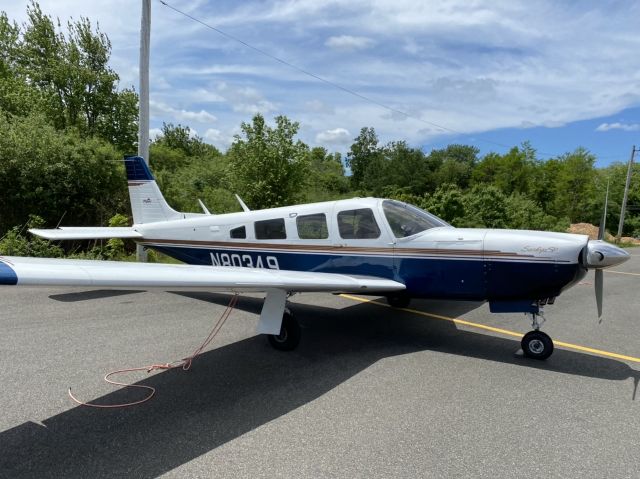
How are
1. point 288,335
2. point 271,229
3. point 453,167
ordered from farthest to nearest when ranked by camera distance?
1. point 453,167
2. point 271,229
3. point 288,335

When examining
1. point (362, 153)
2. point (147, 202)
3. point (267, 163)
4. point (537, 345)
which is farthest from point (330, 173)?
point (537, 345)

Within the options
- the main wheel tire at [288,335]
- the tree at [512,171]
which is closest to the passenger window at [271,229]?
the main wheel tire at [288,335]

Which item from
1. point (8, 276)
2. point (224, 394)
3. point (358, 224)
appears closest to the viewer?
point (8, 276)

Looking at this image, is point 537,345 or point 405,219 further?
point 405,219

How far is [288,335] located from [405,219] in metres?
2.23

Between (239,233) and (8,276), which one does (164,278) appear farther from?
(239,233)

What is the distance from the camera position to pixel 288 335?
16.8 ft

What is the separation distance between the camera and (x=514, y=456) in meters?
2.96

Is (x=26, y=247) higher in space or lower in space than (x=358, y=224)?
lower

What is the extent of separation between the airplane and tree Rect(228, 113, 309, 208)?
1445 centimetres

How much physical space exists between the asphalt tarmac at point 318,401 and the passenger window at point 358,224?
1.41 metres

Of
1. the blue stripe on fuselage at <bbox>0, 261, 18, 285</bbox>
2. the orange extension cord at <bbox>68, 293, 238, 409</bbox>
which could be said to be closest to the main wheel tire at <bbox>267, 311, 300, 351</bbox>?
the orange extension cord at <bbox>68, 293, 238, 409</bbox>

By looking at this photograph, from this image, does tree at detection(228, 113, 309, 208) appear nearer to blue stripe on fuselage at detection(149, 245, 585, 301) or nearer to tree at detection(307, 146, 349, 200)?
blue stripe on fuselage at detection(149, 245, 585, 301)

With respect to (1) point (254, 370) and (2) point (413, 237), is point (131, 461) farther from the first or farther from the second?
(2) point (413, 237)
